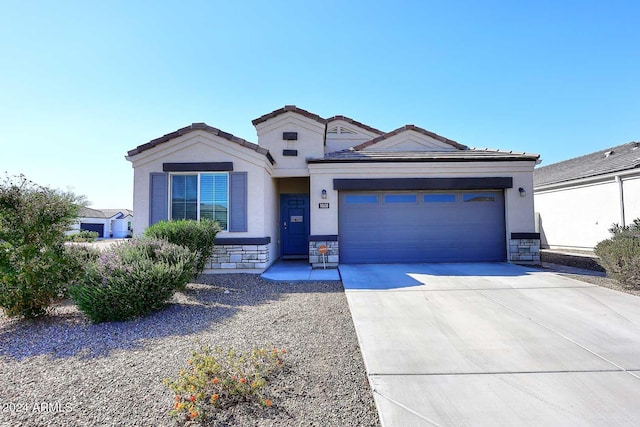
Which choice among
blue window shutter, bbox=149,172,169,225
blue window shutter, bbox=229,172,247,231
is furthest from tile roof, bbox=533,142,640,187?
blue window shutter, bbox=149,172,169,225

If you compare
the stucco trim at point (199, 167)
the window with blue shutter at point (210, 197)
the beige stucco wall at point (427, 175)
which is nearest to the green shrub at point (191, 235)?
the window with blue shutter at point (210, 197)

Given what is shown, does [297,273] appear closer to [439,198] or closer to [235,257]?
[235,257]

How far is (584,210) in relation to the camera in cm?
1398

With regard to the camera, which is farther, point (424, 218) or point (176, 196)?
point (424, 218)

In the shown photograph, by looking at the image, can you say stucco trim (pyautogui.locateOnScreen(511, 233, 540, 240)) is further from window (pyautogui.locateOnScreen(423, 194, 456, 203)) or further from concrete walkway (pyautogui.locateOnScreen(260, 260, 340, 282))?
concrete walkway (pyautogui.locateOnScreen(260, 260, 340, 282))

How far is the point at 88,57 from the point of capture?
7.99 meters

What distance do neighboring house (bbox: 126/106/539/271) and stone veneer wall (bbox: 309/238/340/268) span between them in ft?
0.10

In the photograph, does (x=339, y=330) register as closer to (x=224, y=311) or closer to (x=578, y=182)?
(x=224, y=311)

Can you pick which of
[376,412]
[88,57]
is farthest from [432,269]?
[88,57]

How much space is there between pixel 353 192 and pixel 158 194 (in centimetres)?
585

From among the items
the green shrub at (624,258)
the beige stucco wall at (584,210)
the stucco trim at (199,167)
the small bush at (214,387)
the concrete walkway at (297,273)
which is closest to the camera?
the small bush at (214,387)

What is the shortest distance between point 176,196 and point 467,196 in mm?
9064

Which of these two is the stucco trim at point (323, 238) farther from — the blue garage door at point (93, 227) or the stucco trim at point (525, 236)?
the blue garage door at point (93, 227)

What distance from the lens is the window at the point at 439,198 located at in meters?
9.94
